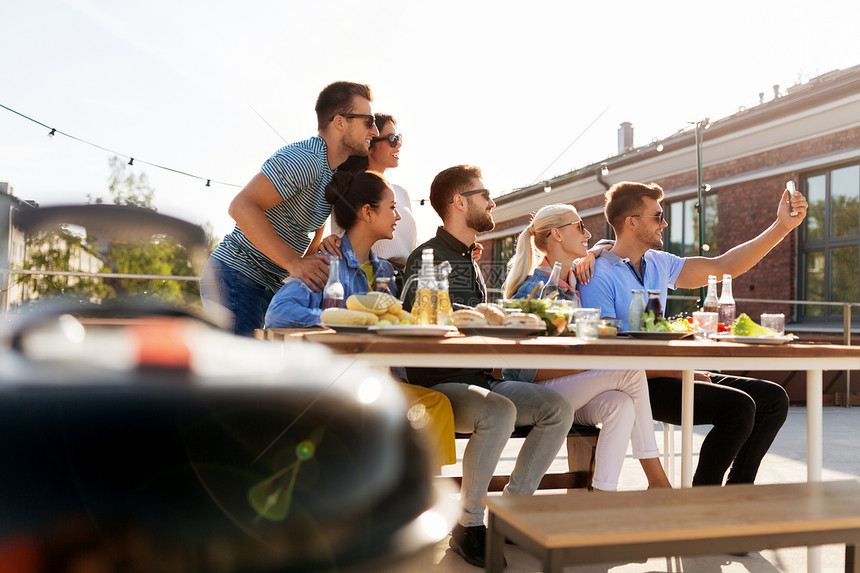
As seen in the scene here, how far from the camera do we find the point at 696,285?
144 inches

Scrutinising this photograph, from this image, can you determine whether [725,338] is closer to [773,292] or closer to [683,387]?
[683,387]

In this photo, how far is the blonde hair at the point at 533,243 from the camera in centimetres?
315

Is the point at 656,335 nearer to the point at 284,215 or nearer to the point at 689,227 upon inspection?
the point at 284,215

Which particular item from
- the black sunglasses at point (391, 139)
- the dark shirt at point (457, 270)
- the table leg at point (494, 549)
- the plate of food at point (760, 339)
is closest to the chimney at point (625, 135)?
the black sunglasses at point (391, 139)

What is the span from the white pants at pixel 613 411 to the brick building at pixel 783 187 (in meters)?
6.86

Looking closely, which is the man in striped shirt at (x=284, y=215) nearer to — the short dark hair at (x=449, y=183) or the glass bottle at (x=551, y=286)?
the short dark hair at (x=449, y=183)

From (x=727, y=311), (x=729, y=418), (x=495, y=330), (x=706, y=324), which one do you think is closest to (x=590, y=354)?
(x=495, y=330)

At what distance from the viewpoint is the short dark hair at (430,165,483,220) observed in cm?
297

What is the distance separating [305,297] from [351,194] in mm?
528

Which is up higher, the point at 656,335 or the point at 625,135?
the point at 625,135

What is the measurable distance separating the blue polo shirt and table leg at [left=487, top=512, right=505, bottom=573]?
1514mm

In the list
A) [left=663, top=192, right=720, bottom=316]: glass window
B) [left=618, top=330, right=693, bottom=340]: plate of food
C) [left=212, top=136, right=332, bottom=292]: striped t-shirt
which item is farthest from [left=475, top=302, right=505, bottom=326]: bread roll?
[left=663, top=192, right=720, bottom=316]: glass window

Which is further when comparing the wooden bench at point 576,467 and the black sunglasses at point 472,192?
the black sunglasses at point 472,192

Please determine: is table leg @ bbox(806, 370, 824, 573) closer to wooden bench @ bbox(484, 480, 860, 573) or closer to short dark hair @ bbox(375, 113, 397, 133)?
wooden bench @ bbox(484, 480, 860, 573)
